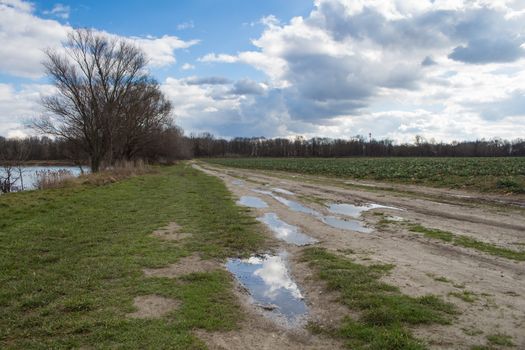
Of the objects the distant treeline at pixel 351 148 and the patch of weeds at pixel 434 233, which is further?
the distant treeline at pixel 351 148

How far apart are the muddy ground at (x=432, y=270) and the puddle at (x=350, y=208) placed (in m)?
0.52

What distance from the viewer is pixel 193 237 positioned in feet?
37.1

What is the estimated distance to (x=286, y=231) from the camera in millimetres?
12688

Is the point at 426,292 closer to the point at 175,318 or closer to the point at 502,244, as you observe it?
the point at 175,318

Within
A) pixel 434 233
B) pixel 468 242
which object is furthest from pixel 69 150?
pixel 468 242

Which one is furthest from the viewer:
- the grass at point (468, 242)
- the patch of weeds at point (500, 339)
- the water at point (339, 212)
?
the water at point (339, 212)

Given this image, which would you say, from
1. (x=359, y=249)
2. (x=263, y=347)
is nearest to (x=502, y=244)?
(x=359, y=249)

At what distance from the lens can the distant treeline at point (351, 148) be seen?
120 m

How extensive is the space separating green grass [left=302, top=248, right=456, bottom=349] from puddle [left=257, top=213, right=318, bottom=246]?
3025 mm

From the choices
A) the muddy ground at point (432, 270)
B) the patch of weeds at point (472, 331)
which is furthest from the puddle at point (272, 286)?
the patch of weeds at point (472, 331)

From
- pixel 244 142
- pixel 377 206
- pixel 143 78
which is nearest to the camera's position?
pixel 377 206

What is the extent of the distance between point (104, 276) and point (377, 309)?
5.19 m

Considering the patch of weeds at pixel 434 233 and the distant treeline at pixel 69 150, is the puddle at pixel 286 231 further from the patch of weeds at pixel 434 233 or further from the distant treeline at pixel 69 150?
the distant treeline at pixel 69 150

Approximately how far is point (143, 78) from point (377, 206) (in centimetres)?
3330
